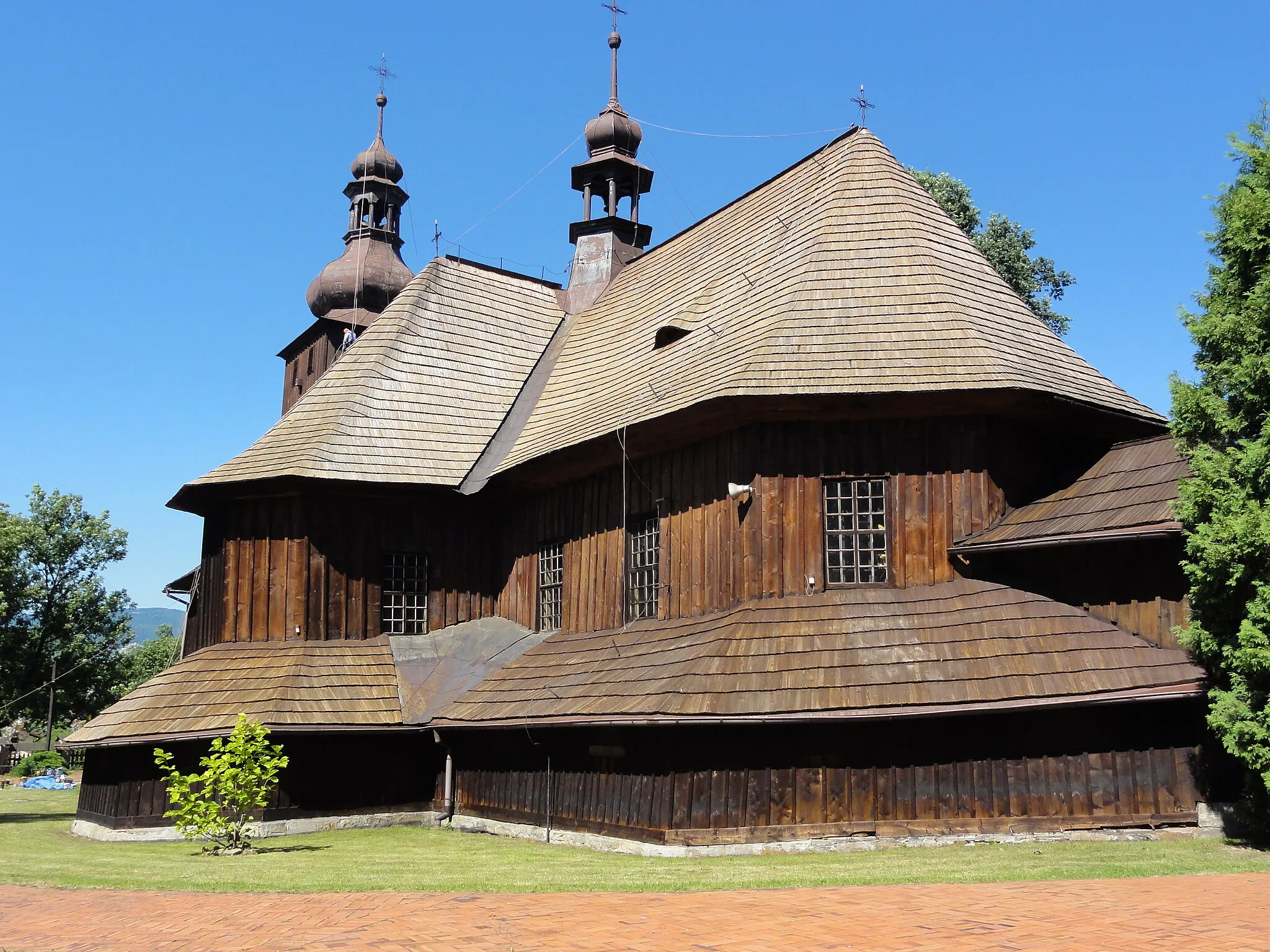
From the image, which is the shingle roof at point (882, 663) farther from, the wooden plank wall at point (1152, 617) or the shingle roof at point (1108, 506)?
the shingle roof at point (1108, 506)

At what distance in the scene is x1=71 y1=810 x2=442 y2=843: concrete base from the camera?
64.3 ft

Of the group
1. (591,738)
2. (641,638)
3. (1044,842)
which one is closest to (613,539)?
(641,638)

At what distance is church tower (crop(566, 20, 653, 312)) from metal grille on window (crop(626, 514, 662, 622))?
10535 millimetres

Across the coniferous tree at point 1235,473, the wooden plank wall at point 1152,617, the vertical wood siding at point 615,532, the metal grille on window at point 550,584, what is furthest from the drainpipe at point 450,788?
the coniferous tree at point 1235,473

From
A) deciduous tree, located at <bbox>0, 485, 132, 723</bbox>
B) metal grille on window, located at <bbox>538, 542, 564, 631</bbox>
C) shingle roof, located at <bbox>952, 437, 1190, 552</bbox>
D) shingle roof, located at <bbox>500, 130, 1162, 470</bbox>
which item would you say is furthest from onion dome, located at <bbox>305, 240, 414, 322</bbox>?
shingle roof, located at <bbox>952, 437, 1190, 552</bbox>

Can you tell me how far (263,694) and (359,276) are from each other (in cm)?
2306

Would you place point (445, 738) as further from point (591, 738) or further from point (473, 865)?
point (473, 865)

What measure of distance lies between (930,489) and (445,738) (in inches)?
359

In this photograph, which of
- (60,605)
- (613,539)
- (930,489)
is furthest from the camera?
(60,605)

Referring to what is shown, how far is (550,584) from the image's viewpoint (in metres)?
22.2

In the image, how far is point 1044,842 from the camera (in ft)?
46.2

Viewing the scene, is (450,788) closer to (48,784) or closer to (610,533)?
(610,533)

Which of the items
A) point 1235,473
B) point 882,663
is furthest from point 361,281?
point 1235,473

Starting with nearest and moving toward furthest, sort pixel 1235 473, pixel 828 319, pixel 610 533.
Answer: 1. pixel 1235 473
2. pixel 828 319
3. pixel 610 533
